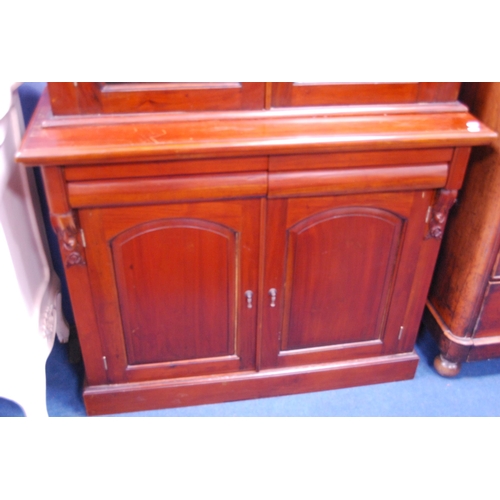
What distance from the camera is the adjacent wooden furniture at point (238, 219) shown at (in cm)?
102

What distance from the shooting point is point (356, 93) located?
1.10 m

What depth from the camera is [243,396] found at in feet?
4.68

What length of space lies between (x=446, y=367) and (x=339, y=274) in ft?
1.72

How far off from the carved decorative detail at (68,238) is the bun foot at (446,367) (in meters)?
1.08

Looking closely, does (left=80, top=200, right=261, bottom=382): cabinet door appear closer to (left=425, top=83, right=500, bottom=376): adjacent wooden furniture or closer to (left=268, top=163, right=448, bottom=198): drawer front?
(left=268, top=163, right=448, bottom=198): drawer front

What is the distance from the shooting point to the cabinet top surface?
96 cm

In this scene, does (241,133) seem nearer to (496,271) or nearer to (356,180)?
(356,180)

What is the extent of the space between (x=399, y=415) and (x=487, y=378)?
13.7 inches

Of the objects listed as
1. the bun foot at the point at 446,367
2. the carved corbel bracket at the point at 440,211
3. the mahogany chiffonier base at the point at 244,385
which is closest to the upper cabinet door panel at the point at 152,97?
the carved corbel bracket at the point at 440,211

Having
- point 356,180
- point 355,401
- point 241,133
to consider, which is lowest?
point 355,401

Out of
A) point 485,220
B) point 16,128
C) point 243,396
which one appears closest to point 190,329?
point 243,396

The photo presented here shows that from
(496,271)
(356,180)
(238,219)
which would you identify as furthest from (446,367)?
(238,219)

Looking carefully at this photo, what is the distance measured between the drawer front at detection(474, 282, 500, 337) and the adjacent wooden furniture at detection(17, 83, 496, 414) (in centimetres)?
17

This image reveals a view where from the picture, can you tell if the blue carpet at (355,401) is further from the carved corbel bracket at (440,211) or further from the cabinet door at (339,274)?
the carved corbel bracket at (440,211)
